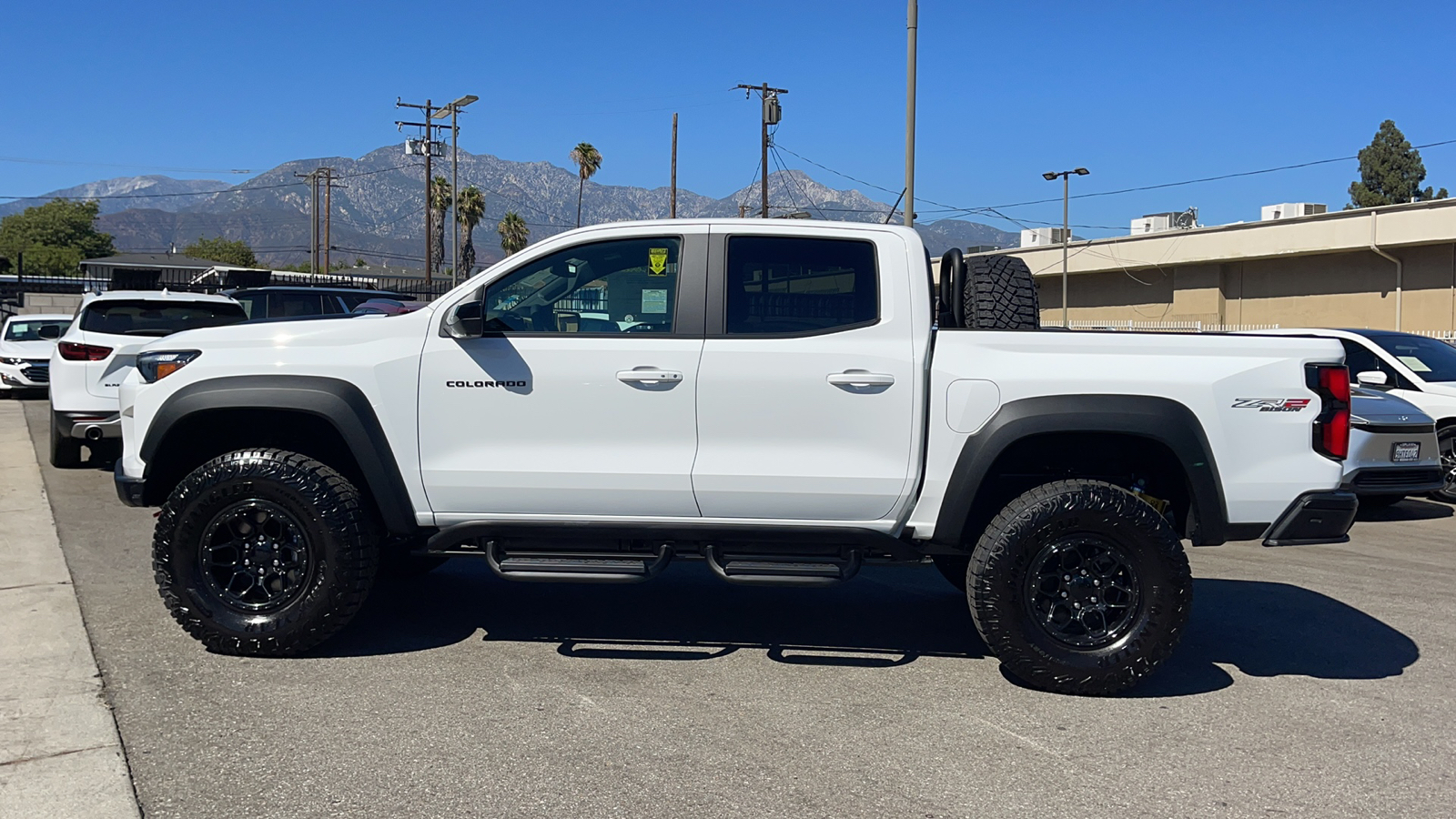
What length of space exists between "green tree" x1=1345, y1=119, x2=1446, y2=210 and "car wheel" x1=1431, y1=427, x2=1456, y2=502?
68072 mm

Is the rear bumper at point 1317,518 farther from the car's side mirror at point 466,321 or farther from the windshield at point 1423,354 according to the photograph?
the windshield at point 1423,354

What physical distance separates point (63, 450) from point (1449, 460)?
1316 centimetres

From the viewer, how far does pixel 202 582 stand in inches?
208

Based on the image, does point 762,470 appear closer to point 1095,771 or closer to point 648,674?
point 648,674

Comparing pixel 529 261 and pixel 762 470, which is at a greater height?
pixel 529 261

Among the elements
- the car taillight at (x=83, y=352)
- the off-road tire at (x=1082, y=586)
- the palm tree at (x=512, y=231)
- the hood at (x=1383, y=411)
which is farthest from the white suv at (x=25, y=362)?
the palm tree at (x=512, y=231)

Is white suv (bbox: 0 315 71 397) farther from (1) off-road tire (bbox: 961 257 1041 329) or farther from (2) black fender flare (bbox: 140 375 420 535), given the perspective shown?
(1) off-road tire (bbox: 961 257 1041 329)

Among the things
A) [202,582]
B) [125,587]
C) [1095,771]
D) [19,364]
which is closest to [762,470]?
[1095,771]

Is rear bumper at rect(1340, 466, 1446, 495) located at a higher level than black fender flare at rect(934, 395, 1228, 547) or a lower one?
lower

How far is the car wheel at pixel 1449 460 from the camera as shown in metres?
11.0

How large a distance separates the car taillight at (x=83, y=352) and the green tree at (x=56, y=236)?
371 feet

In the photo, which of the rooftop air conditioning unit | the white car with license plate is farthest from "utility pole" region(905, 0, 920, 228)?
the rooftop air conditioning unit

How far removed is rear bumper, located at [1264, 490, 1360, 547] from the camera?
4.98 meters

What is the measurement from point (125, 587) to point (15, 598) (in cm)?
53
